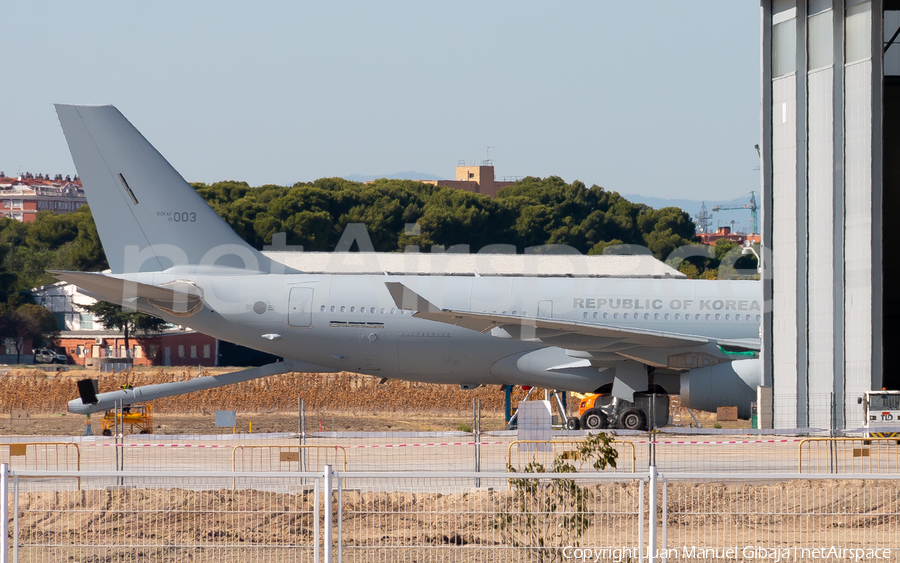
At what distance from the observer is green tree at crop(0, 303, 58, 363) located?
75.9 meters

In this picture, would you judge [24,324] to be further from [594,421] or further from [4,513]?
[4,513]

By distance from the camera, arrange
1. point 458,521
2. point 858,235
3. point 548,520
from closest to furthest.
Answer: point 548,520, point 458,521, point 858,235

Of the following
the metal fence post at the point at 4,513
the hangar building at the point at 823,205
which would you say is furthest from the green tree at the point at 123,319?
the metal fence post at the point at 4,513

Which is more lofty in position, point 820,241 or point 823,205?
point 823,205

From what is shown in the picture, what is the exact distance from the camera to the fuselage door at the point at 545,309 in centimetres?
2584

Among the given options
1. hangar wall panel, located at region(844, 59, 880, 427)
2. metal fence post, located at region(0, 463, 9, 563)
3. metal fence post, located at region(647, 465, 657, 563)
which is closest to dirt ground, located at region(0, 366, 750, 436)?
hangar wall panel, located at region(844, 59, 880, 427)

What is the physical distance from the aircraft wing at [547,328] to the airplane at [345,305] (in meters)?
0.26

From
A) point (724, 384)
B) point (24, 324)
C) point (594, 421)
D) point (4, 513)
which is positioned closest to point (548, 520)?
point (4, 513)

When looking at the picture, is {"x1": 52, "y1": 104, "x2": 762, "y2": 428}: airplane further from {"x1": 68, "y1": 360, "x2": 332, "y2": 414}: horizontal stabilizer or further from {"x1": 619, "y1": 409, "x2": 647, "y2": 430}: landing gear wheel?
{"x1": 619, "y1": 409, "x2": 647, "y2": 430}: landing gear wheel

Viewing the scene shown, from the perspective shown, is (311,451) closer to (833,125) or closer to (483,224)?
(833,125)

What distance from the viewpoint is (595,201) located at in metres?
109

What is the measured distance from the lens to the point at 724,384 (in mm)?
24000

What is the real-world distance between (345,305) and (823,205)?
11.3 meters

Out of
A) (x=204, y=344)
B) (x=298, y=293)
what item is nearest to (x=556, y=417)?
(x=298, y=293)
